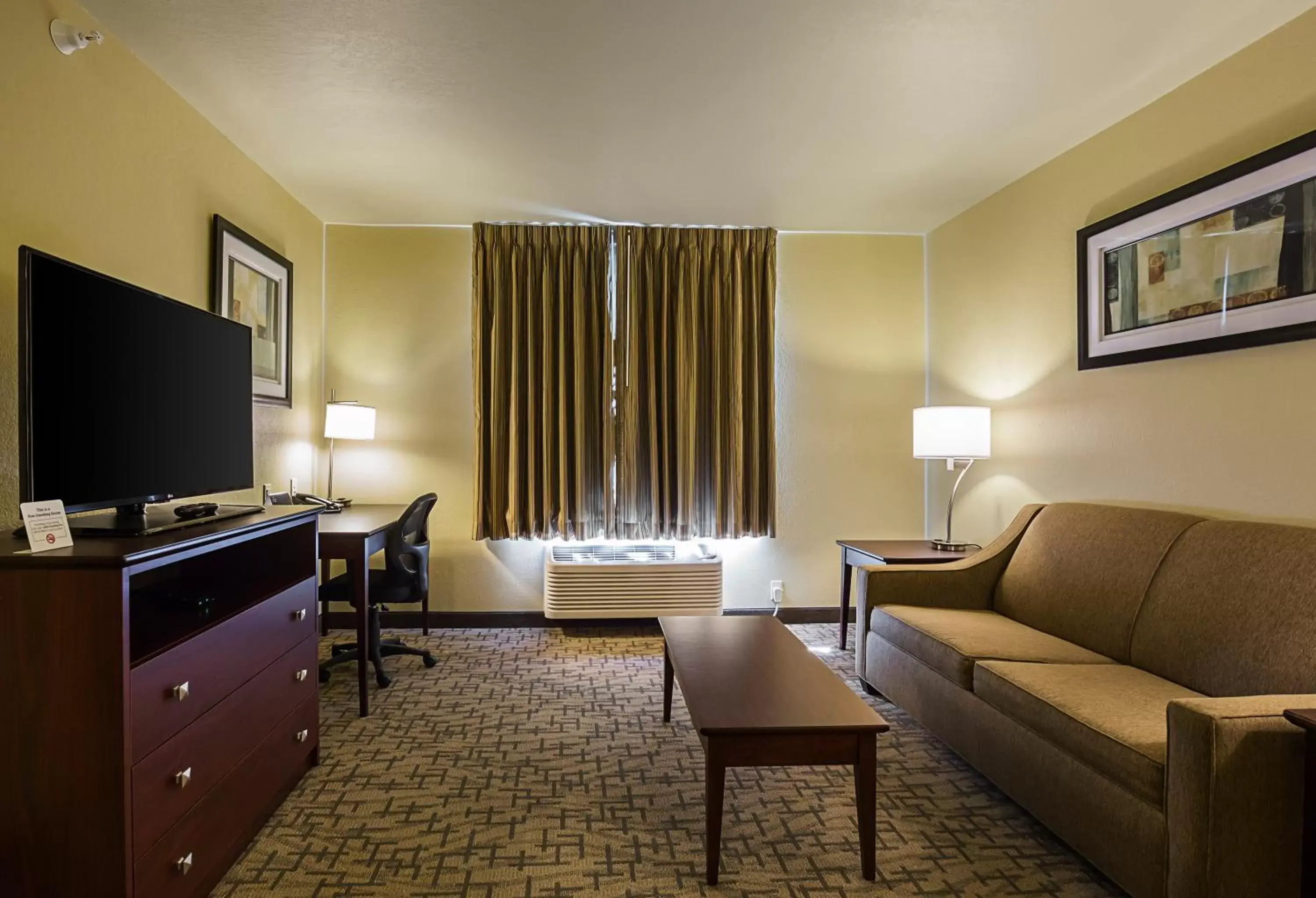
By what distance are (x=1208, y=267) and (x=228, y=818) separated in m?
3.54

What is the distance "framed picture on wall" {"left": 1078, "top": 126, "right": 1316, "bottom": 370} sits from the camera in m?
2.12

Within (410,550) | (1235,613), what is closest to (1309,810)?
(1235,613)

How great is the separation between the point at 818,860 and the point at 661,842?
1.45 feet

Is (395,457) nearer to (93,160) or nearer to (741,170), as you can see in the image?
(93,160)

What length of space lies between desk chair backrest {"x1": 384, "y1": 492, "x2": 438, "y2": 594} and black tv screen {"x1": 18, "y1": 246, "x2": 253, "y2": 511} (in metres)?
1.04

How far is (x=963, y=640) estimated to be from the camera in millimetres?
2480

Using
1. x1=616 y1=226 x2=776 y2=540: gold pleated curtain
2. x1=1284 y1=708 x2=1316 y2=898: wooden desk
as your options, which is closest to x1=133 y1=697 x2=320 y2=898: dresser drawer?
x1=616 y1=226 x2=776 y2=540: gold pleated curtain

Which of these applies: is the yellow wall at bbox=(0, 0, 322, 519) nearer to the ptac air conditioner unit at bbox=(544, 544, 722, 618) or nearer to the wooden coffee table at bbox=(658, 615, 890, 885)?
the ptac air conditioner unit at bbox=(544, 544, 722, 618)

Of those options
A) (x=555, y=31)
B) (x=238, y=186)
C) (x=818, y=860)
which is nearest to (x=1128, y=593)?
(x=818, y=860)

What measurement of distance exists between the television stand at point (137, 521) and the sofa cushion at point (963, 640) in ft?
7.74

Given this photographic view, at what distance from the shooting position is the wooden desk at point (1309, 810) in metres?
1.41

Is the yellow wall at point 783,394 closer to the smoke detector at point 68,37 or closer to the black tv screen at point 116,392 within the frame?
the black tv screen at point 116,392

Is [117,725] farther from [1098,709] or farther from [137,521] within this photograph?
[1098,709]

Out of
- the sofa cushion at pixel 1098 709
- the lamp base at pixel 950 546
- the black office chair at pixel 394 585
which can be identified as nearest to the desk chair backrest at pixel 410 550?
the black office chair at pixel 394 585
